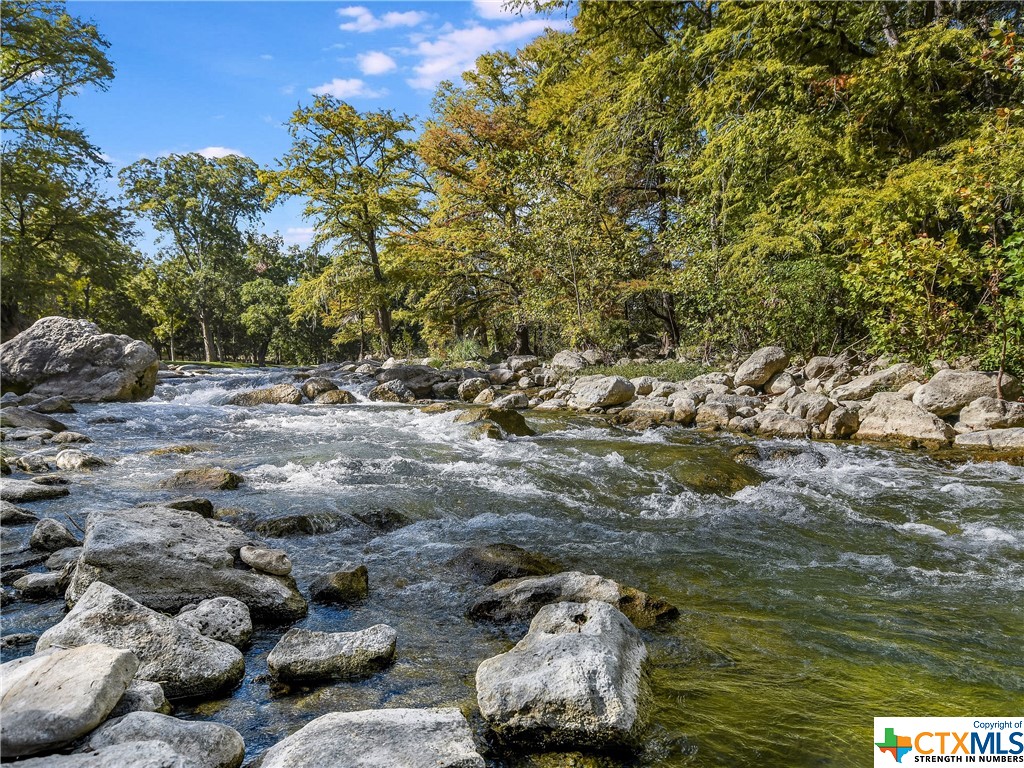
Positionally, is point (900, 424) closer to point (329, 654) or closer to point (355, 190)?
point (329, 654)

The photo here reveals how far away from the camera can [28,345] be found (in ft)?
45.8

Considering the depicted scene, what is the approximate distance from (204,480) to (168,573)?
11.0 ft

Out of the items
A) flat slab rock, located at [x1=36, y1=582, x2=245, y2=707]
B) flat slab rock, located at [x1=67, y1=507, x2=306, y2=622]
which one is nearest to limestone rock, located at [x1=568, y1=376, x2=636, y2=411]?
flat slab rock, located at [x1=67, y1=507, x2=306, y2=622]

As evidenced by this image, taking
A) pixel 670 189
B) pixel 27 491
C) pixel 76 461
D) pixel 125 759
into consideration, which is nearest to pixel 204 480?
pixel 27 491

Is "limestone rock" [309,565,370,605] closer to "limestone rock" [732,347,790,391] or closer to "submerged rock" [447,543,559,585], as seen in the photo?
"submerged rock" [447,543,559,585]

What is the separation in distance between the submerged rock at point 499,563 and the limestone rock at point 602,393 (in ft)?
29.6

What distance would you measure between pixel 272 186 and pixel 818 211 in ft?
72.4

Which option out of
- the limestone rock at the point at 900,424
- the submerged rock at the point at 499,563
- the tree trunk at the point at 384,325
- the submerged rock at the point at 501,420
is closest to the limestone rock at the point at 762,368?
the limestone rock at the point at 900,424

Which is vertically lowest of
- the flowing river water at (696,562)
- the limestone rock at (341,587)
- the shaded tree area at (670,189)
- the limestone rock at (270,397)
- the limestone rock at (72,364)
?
the flowing river water at (696,562)

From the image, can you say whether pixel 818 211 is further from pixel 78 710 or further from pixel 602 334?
pixel 78 710

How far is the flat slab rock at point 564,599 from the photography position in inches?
140

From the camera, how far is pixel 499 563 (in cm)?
433

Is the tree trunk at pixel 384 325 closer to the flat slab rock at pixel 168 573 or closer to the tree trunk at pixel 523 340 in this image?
the tree trunk at pixel 523 340

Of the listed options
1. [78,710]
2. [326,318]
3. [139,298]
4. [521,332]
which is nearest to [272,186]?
[326,318]
